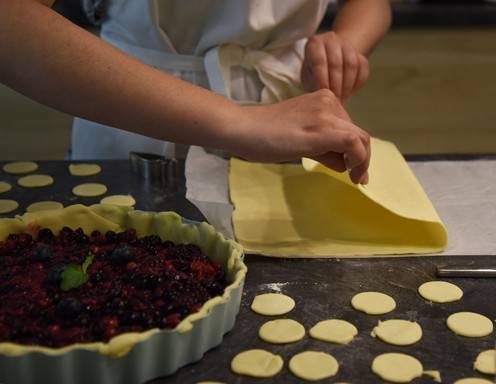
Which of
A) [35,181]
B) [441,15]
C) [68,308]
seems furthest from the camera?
[441,15]

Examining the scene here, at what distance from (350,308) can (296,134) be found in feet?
0.87

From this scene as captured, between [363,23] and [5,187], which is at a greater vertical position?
[363,23]

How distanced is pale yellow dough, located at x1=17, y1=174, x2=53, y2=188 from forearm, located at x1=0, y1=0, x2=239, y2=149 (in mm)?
357

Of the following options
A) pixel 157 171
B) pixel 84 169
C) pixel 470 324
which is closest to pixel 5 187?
pixel 84 169

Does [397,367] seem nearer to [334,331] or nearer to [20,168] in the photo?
[334,331]

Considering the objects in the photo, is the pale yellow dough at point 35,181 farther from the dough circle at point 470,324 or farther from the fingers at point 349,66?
the dough circle at point 470,324

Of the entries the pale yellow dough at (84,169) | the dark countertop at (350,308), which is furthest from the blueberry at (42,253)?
the pale yellow dough at (84,169)

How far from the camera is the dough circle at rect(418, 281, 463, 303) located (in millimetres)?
1071

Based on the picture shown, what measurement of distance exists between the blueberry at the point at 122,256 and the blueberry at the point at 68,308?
0.14 m

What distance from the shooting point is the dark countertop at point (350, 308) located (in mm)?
917

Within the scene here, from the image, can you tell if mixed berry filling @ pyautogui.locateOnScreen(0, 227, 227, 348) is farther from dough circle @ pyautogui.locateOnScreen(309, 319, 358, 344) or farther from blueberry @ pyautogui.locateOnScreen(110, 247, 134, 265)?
dough circle @ pyautogui.locateOnScreen(309, 319, 358, 344)

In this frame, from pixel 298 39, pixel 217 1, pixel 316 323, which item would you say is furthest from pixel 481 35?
pixel 316 323

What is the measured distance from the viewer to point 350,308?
1052 millimetres

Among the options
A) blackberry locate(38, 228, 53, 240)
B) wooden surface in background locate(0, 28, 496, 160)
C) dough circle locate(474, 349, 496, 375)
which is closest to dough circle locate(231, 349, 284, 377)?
dough circle locate(474, 349, 496, 375)
